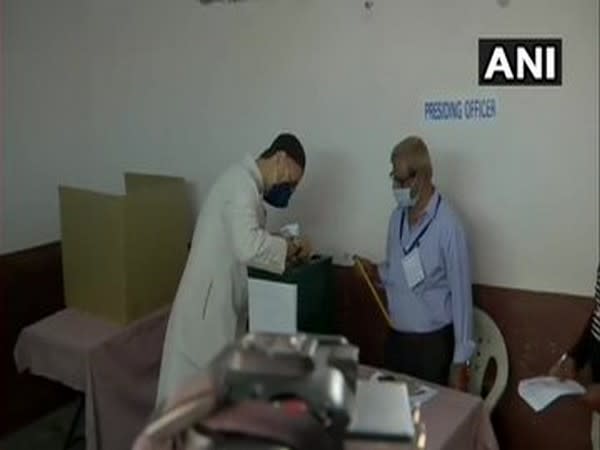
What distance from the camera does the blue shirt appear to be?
2.80 meters

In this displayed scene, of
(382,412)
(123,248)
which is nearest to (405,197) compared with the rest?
(123,248)

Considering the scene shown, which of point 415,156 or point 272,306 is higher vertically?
point 415,156

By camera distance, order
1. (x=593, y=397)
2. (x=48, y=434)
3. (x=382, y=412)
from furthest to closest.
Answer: (x=48, y=434) < (x=593, y=397) < (x=382, y=412)

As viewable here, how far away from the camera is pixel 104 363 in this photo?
3029 millimetres

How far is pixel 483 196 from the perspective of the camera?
10.2 ft

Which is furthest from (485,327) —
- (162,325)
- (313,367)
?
(313,367)

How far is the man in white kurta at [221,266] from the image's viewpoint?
2.86m

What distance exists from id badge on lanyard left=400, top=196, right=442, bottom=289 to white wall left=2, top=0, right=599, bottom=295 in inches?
14.6

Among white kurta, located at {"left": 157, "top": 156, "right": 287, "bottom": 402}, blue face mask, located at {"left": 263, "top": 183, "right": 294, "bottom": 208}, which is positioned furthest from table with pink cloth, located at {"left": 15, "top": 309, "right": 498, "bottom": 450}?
blue face mask, located at {"left": 263, "top": 183, "right": 294, "bottom": 208}

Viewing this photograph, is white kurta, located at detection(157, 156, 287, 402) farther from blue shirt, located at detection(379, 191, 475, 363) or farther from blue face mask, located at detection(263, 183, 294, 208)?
blue shirt, located at detection(379, 191, 475, 363)

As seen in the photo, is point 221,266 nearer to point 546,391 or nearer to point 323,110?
point 323,110

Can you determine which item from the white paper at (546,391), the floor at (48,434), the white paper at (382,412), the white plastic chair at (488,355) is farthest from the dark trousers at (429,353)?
the white paper at (382,412)

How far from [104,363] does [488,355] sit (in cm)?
146

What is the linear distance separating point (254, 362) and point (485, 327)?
232 centimetres
